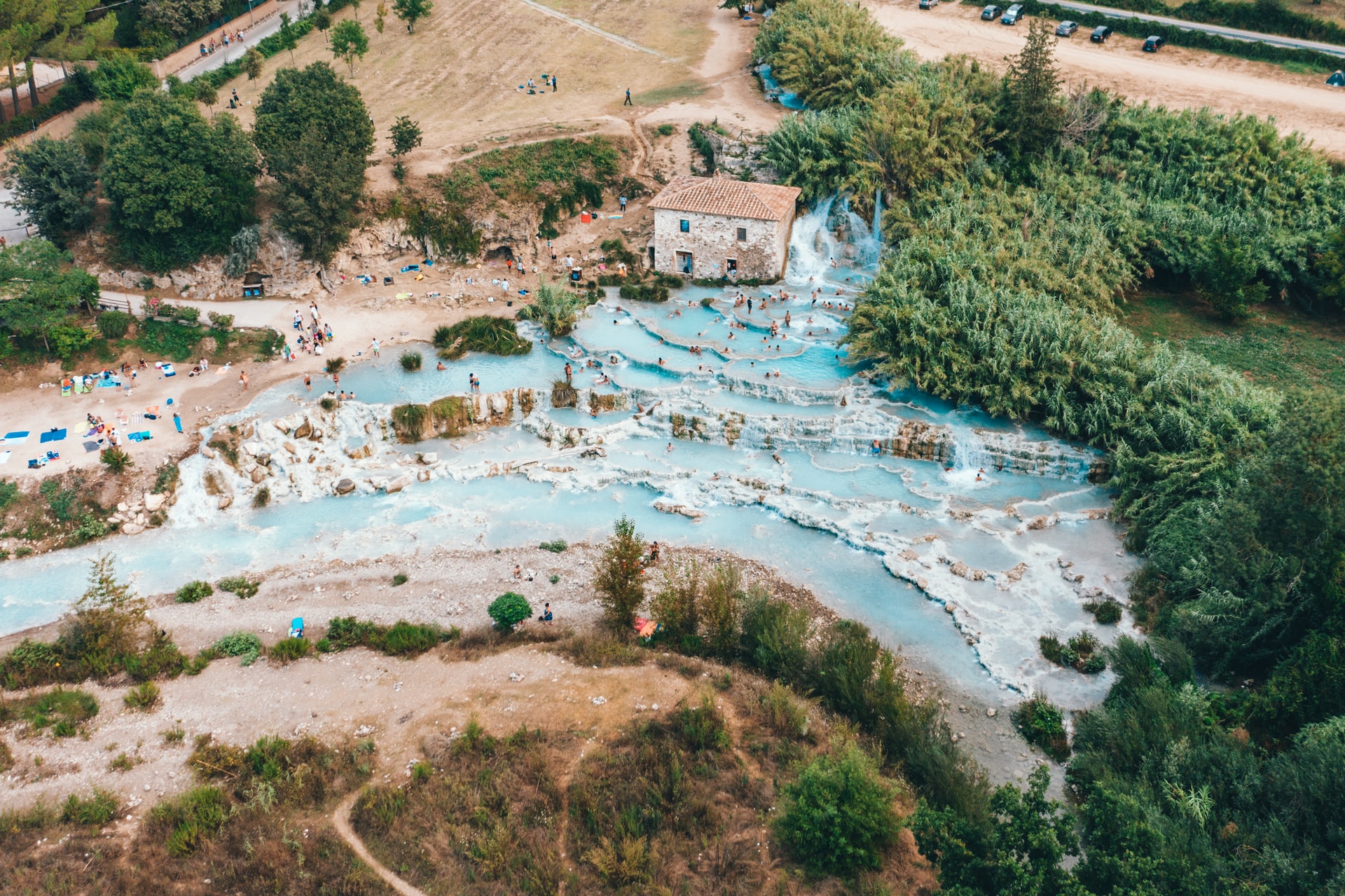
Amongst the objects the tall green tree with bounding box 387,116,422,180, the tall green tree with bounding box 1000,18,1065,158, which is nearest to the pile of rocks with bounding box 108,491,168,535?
the tall green tree with bounding box 387,116,422,180

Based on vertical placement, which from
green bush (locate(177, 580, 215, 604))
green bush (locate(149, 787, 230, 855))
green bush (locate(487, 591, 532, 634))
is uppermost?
green bush (locate(487, 591, 532, 634))

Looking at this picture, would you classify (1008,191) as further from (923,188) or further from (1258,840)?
(1258,840)

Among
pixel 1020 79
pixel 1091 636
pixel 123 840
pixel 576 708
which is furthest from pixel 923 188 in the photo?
pixel 123 840

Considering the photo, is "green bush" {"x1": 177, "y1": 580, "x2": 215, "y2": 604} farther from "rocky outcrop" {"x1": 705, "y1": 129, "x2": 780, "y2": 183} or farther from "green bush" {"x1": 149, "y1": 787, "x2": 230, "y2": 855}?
"rocky outcrop" {"x1": 705, "y1": 129, "x2": 780, "y2": 183}

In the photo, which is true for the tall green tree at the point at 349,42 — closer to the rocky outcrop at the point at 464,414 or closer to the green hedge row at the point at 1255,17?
the rocky outcrop at the point at 464,414

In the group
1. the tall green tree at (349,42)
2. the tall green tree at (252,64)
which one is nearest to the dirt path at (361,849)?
the tall green tree at (349,42)

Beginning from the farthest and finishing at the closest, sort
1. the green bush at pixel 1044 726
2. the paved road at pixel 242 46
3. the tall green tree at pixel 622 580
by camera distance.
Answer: the paved road at pixel 242 46 → the tall green tree at pixel 622 580 → the green bush at pixel 1044 726
